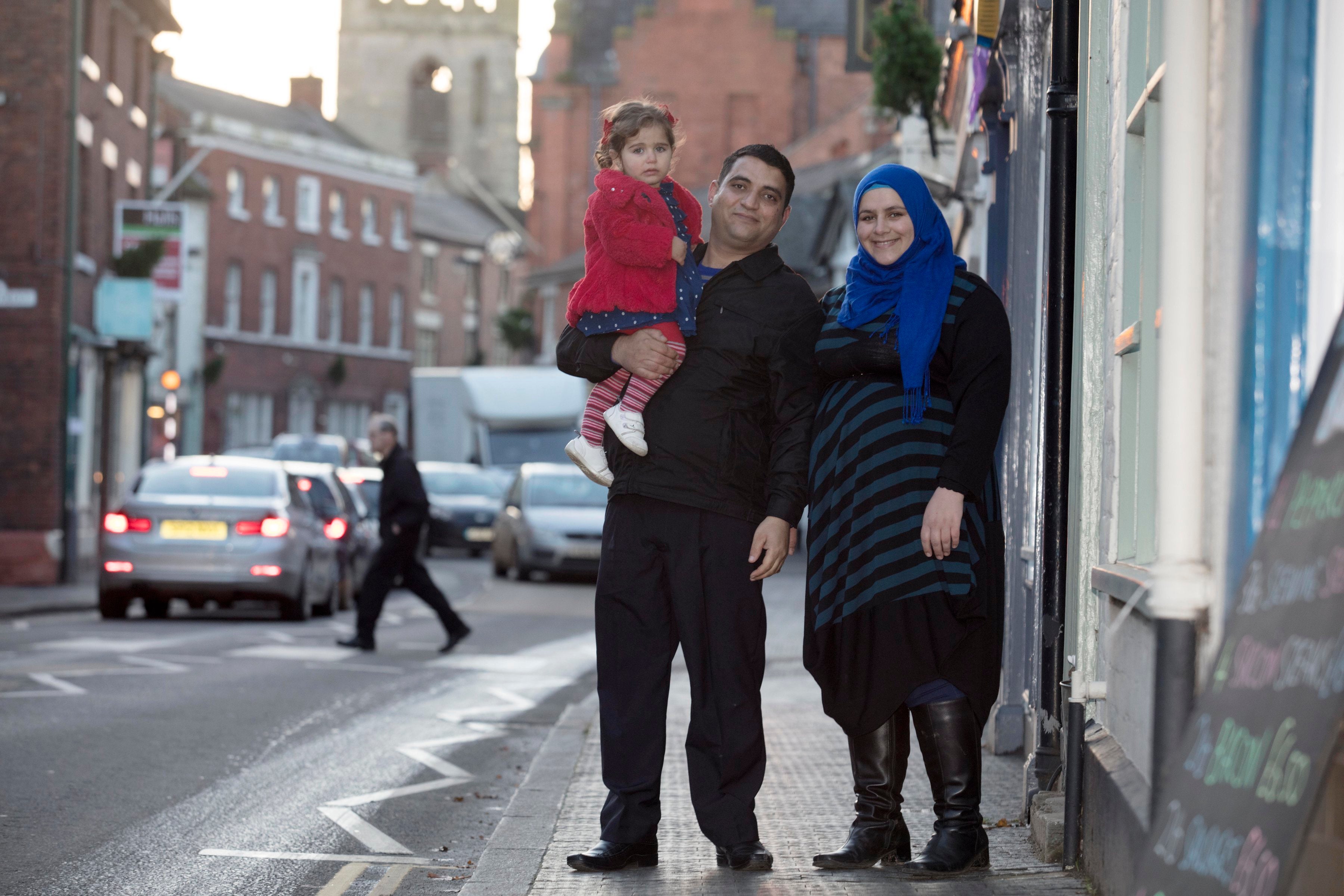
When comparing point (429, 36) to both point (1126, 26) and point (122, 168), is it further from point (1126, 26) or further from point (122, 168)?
Result: point (1126, 26)

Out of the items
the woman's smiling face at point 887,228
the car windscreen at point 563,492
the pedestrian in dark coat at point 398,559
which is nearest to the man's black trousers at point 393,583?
the pedestrian in dark coat at point 398,559

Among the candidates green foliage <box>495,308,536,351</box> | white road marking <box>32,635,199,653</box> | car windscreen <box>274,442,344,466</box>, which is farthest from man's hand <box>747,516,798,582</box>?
green foliage <box>495,308,536,351</box>

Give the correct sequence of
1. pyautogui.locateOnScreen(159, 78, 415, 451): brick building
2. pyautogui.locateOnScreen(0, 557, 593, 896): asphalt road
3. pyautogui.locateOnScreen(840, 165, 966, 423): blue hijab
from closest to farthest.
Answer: pyautogui.locateOnScreen(840, 165, 966, 423): blue hijab → pyautogui.locateOnScreen(0, 557, 593, 896): asphalt road → pyautogui.locateOnScreen(159, 78, 415, 451): brick building

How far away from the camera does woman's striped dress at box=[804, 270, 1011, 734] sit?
4.78m

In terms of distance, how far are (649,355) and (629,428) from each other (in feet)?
0.69

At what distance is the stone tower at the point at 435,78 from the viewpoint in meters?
103

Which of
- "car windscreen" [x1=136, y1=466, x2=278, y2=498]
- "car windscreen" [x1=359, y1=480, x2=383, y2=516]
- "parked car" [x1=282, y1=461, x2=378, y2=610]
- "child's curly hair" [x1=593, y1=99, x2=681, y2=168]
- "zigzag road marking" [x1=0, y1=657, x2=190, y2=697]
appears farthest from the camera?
"car windscreen" [x1=359, y1=480, x2=383, y2=516]

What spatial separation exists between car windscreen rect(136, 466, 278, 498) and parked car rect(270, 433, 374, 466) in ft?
79.3

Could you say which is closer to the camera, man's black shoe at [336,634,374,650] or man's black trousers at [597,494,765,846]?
man's black trousers at [597,494,765,846]

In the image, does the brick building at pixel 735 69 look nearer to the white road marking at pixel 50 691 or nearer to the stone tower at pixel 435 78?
the stone tower at pixel 435 78

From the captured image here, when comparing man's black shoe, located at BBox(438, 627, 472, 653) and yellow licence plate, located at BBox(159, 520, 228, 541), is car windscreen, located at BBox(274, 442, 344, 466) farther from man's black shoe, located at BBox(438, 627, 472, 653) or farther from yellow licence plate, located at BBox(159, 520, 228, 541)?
man's black shoe, located at BBox(438, 627, 472, 653)

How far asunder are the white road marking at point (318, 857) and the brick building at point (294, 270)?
5138 cm

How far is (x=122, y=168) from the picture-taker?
98.7ft

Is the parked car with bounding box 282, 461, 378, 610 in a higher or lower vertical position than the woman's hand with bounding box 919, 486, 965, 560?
lower
